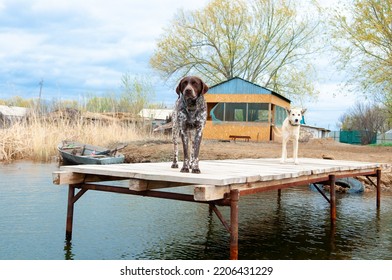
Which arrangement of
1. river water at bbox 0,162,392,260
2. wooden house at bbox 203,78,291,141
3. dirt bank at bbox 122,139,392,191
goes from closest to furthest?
river water at bbox 0,162,392,260
dirt bank at bbox 122,139,392,191
wooden house at bbox 203,78,291,141

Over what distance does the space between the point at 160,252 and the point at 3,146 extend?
15751 mm

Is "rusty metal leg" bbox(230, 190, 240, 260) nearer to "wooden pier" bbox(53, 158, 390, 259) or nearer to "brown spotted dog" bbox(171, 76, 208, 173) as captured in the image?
"wooden pier" bbox(53, 158, 390, 259)

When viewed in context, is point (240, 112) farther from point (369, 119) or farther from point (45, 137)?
point (369, 119)

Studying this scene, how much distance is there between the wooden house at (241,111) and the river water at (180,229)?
15612 millimetres

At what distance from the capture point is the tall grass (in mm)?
21080

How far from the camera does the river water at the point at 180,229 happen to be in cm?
694

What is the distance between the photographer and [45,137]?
2236 centimetres

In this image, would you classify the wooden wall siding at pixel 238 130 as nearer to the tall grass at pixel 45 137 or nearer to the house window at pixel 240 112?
the house window at pixel 240 112

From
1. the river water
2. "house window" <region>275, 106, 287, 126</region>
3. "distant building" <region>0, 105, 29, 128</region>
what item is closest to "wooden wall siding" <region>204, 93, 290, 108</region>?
"house window" <region>275, 106, 287, 126</region>

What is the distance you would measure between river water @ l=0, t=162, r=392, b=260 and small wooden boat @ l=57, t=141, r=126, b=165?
4.77 metres

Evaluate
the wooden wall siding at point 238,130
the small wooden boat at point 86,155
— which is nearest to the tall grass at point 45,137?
the small wooden boat at point 86,155

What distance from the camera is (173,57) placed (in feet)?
116

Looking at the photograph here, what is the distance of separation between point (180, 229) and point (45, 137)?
1567 cm
